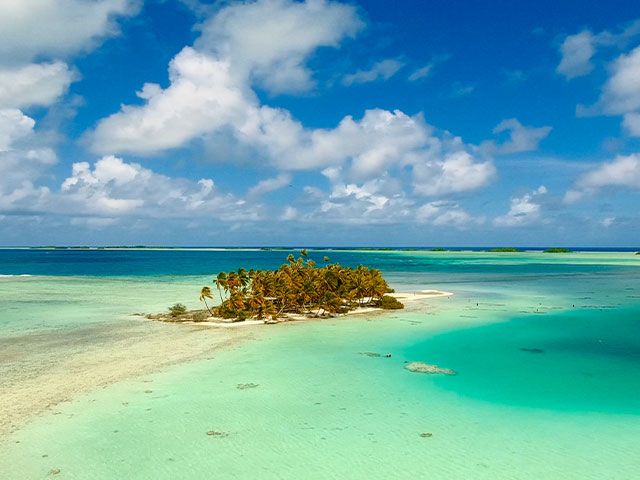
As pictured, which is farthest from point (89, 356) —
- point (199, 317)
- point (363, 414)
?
point (363, 414)

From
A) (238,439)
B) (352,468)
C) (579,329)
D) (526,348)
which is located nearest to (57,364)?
(238,439)

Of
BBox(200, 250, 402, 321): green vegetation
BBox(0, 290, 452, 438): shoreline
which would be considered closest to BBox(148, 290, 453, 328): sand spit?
BBox(0, 290, 452, 438): shoreline

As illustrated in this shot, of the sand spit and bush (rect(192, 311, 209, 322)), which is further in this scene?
bush (rect(192, 311, 209, 322))

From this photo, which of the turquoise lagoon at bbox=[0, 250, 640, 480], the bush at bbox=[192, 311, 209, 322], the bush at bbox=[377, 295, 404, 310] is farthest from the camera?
the bush at bbox=[377, 295, 404, 310]

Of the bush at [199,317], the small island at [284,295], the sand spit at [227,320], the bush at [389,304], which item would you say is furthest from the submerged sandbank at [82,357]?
the bush at [389,304]

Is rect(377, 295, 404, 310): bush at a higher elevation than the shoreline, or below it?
higher

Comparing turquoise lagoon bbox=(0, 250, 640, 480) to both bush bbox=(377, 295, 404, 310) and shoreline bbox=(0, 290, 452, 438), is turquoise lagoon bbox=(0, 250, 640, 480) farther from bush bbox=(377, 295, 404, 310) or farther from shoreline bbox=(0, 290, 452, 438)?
bush bbox=(377, 295, 404, 310)

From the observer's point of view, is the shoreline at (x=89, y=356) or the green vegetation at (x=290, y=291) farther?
the green vegetation at (x=290, y=291)

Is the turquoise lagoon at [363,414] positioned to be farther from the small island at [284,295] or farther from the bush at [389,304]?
the bush at [389,304]
